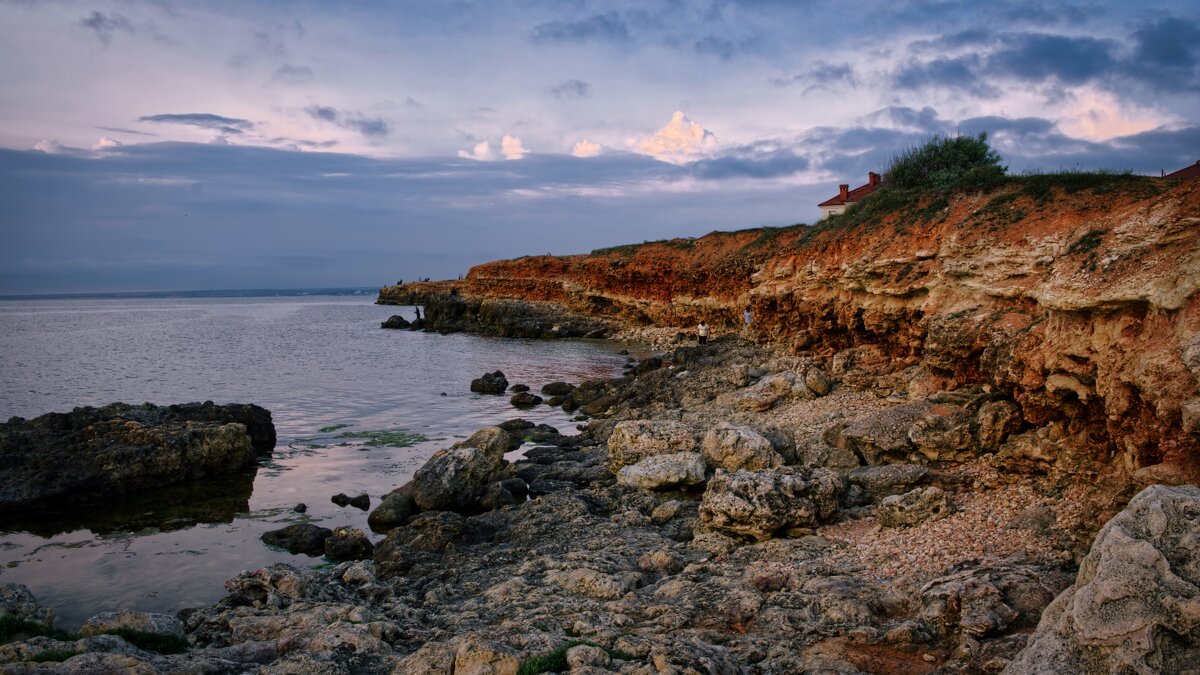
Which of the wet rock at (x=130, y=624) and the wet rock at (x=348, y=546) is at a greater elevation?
the wet rock at (x=130, y=624)

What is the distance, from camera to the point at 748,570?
34.7ft

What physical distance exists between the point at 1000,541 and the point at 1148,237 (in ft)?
17.1

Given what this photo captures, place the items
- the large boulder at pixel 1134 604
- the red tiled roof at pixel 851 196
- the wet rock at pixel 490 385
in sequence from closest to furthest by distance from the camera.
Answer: the large boulder at pixel 1134 604 → the wet rock at pixel 490 385 → the red tiled roof at pixel 851 196

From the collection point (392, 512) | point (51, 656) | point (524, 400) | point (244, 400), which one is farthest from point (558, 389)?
point (51, 656)

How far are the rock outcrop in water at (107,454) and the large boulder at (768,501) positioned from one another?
13.7 m

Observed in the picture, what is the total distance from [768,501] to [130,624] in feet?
29.5

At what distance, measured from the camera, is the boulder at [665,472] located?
15.2 m

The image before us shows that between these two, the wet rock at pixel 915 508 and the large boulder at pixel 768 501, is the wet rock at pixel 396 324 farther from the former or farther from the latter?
the wet rock at pixel 915 508

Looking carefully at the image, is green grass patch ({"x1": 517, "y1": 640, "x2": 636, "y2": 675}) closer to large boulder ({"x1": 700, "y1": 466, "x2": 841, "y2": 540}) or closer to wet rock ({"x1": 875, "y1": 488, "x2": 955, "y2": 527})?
large boulder ({"x1": 700, "y1": 466, "x2": 841, "y2": 540})

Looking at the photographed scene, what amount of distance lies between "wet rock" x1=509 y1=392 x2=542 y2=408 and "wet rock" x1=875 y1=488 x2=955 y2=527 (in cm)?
1876

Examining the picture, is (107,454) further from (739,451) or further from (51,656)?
(739,451)

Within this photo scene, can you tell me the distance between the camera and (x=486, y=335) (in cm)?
6838

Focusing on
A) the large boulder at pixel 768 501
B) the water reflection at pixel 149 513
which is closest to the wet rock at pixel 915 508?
the large boulder at pixel 768 501

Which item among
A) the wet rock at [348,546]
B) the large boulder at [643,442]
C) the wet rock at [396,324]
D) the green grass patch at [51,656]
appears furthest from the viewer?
the wet rock at [396,324]
